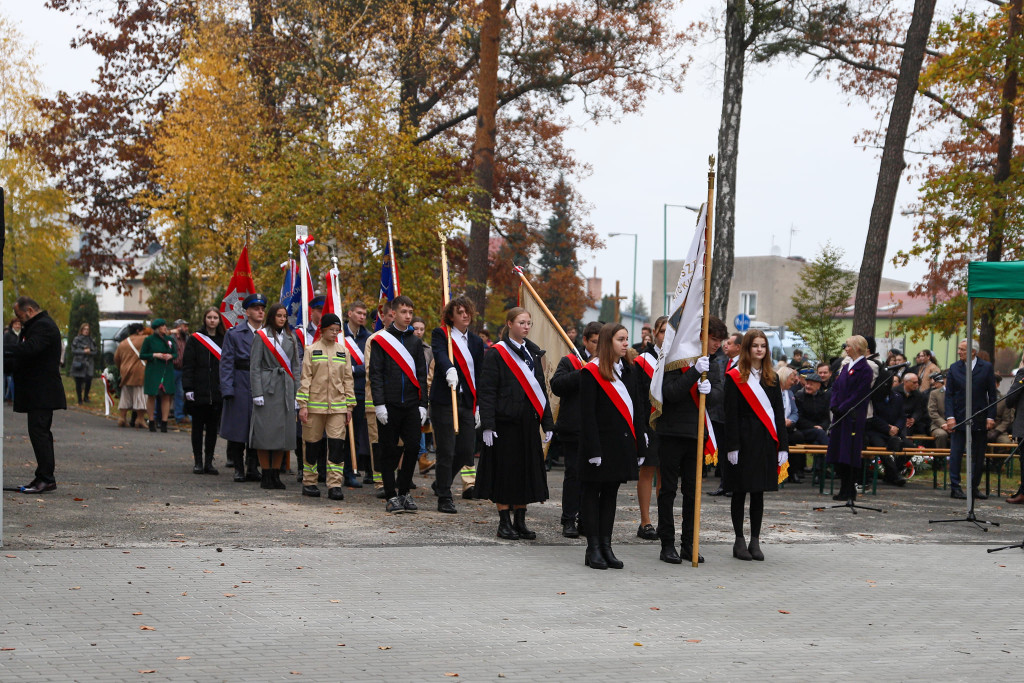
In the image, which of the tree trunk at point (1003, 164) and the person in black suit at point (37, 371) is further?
the tree trunk at point (1003, 164)

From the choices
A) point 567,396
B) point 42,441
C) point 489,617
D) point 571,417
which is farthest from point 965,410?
point 42,441

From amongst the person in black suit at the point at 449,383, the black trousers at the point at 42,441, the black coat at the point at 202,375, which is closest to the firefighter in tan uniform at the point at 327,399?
the person in black suit at the point at 449,383

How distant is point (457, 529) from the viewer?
33.5 feet

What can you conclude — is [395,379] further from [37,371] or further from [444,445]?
[37,371]

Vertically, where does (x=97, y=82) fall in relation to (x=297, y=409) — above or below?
above

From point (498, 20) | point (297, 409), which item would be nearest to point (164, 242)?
point (498, 20)

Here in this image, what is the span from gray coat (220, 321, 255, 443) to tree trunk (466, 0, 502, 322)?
944 centimetres

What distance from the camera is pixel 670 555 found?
9.02 metres

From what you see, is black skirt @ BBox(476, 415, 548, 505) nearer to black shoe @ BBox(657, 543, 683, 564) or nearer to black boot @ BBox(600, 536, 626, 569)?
black boot @ BBox(600, 536, 626, 569)

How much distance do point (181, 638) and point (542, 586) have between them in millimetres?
2624

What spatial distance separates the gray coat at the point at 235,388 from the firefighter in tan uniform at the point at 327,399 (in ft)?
3.76

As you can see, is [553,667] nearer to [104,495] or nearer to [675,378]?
[675,378]

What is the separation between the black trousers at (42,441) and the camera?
11141 millimetres

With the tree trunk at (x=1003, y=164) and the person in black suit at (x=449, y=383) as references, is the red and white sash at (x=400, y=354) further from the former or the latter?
the tree trunk at (x=1003, y=164)
